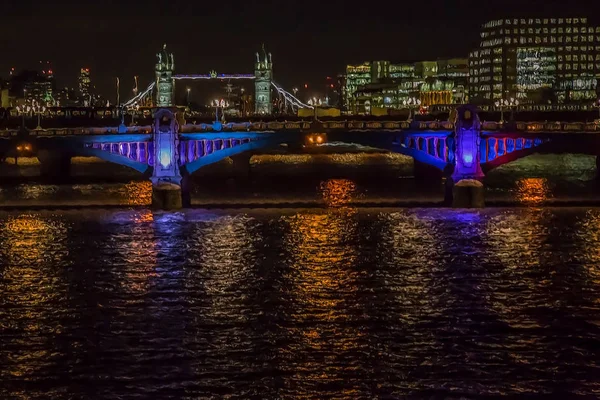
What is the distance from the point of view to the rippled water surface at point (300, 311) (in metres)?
26.4

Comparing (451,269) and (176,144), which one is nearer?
(451,269)

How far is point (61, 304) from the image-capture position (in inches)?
1422

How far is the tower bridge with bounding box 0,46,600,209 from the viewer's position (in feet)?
234

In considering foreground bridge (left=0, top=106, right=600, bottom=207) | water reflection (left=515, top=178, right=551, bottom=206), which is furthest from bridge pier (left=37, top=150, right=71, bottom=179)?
water reflection (left=515, top=178, right=551, bottom=206)

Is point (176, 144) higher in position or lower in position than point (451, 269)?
higher

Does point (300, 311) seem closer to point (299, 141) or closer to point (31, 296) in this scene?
point (31, 296)

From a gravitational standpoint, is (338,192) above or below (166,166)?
below

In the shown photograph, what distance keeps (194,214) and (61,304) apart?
30.3m

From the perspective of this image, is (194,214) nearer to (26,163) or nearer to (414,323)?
(414,323)

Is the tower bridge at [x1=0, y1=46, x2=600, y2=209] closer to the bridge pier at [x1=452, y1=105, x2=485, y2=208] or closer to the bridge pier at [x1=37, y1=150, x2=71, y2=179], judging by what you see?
the bridge pier at [x1=452, y1=105, x2=485, y2=208]

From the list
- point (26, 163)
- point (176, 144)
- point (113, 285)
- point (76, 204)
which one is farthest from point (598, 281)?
point (26, 163)

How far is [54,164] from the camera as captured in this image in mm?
107312

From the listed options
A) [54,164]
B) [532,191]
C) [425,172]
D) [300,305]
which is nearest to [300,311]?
[300,305]

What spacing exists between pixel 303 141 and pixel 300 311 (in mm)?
41108
